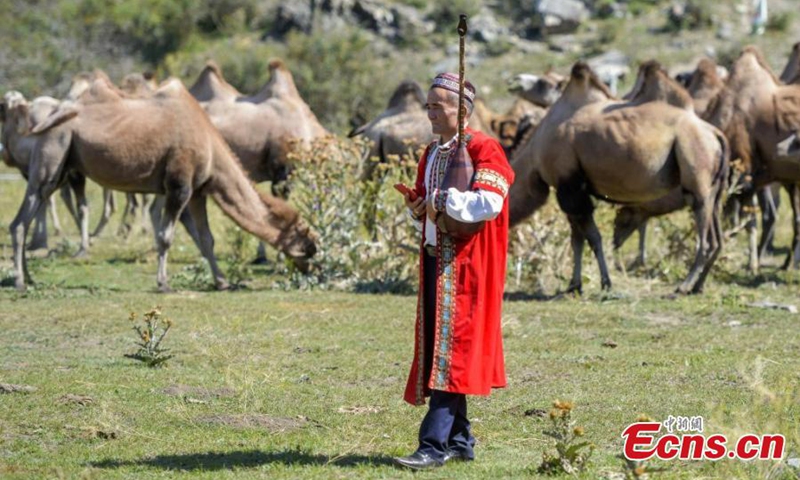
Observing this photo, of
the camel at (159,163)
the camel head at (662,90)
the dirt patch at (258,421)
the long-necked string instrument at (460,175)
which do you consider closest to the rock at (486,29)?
the camel head at (662,90)

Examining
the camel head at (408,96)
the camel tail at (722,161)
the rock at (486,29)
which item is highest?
the rock at (486,29)

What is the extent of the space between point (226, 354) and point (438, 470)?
351cm

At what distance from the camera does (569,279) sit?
13.9 meters

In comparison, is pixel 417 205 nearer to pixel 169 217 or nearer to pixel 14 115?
pixel 169 217

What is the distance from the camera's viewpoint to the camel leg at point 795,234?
1539 centimetres

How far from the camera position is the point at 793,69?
1638 centimetres

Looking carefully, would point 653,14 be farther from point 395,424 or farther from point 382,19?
point 395,424

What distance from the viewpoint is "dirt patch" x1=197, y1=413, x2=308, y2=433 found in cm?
741

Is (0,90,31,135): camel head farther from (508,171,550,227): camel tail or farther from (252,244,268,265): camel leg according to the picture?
(508,171,550,227): camel tail

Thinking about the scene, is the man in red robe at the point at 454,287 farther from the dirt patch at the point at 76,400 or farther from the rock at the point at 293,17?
the rock at the point at 293,17

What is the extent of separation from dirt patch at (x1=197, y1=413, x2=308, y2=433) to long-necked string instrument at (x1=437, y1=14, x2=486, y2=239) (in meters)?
1.76

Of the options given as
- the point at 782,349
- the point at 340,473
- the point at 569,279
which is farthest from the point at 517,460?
the point at 569,279

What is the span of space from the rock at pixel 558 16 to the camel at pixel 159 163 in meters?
33.2

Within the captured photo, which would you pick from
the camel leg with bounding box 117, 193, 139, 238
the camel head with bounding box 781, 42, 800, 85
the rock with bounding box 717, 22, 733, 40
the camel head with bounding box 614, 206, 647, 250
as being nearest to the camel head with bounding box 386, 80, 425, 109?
the camel head with bounding box 614, 206, 647, 250
